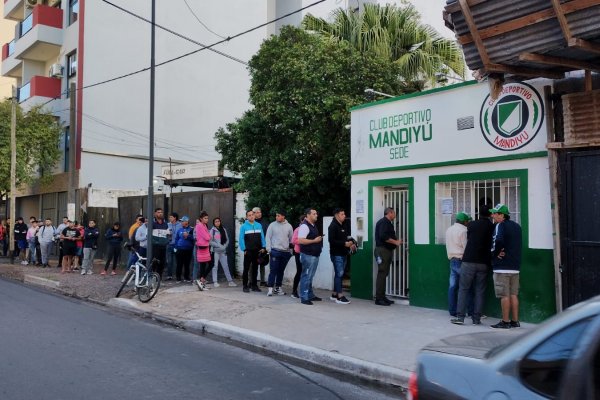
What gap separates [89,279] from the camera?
15477 millimetres

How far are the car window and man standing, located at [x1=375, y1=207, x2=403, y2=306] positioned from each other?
7627 millimetres

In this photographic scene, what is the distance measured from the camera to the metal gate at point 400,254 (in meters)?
10.8

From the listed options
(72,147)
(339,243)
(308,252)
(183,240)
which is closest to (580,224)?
(339,243)

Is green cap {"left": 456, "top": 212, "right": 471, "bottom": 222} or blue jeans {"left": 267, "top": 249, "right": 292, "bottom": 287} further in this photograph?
blue jeans {"left": 267, "top": 249, "right": 292, "bottom": 287}

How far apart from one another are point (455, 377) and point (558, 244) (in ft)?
19.6

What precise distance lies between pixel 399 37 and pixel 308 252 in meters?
9.89

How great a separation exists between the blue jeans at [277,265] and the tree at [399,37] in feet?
26.9

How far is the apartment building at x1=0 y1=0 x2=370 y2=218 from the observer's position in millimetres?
24703

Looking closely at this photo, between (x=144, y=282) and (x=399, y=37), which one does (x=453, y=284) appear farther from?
(x=399, y=37)

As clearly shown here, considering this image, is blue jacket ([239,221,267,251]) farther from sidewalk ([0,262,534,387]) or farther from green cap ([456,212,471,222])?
green cap ([456,212,471,222])

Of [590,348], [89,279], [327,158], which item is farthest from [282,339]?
[89,279]

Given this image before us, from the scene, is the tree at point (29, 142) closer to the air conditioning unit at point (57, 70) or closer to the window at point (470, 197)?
the air conditioning unit at point (57, 70)

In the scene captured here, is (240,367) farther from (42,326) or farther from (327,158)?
(327,158)

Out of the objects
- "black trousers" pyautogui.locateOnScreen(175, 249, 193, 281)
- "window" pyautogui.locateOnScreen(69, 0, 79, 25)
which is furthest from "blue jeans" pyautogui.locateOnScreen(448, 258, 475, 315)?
"window" pyautogui.locateOnScreen(69, 0, 79, 25)
